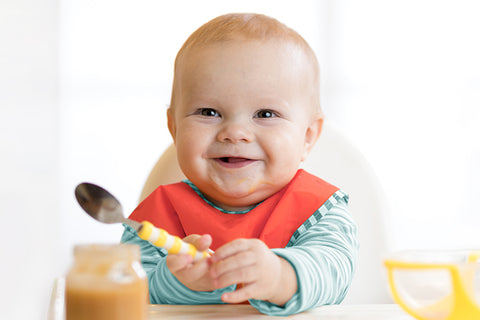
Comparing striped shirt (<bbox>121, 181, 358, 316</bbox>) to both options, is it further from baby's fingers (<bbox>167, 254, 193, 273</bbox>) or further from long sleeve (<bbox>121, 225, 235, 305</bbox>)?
baby's fingers (<bbox>167, 254, 193, 273</bbox>)

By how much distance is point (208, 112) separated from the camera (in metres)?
1.04

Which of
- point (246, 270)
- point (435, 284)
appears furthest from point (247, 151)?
point (435, 284)

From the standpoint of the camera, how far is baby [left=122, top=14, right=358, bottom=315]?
100cm

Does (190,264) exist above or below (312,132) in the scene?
below

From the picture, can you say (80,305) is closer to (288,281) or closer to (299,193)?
(288,281)

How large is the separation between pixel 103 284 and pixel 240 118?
533 millimetres

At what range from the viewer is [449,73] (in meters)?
3.44

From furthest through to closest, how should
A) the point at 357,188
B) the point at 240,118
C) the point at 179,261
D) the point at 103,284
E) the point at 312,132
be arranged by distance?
the point at 357,188
the point at 312,132
the point at 240,118
the point at 179,261
the point at 103,284

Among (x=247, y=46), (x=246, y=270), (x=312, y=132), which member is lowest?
(x=246, y=270)

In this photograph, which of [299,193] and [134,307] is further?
[299,193]

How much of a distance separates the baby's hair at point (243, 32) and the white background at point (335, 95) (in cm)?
230

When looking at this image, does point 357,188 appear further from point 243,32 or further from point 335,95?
point 335,95

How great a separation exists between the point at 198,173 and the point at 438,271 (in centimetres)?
53

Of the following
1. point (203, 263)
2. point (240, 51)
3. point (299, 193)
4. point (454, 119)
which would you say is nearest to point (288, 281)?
point (203, 263)
